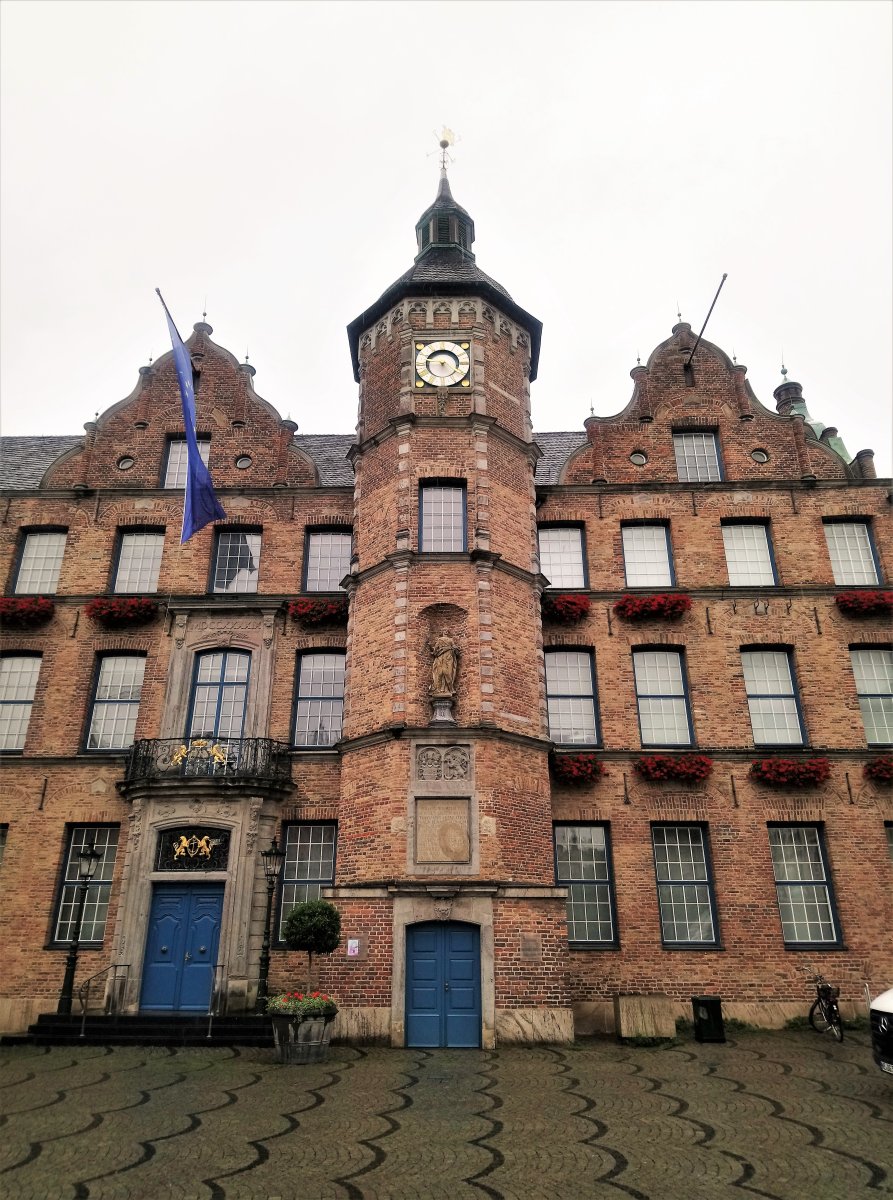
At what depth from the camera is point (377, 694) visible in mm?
16547

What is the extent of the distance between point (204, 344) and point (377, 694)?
12.0 m

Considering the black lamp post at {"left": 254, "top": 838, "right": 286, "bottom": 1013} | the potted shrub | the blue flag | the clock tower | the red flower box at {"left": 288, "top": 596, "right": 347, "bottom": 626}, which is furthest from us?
the red flower box at {"left": 288, "top": 596, "right": 347, "bottom": 626}

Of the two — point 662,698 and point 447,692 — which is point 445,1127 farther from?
point 662,698

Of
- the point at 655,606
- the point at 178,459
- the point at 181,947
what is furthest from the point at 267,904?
the point at 178,459

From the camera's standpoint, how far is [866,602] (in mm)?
18906

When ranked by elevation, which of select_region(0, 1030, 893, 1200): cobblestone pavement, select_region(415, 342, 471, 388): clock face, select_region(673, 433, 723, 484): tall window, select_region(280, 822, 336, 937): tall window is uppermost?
select_region(415, 342, 471, 388): clock face

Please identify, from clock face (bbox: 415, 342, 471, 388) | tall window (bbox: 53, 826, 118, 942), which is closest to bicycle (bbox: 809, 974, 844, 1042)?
tall window (bbox: 53, 826, 118, 942)

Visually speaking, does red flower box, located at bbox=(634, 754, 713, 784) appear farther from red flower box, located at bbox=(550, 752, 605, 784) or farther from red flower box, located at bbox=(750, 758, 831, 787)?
red flower box, located at bbox=(750, 758, 831, 787)

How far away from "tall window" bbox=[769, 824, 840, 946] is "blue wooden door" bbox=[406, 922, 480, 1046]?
270 inches

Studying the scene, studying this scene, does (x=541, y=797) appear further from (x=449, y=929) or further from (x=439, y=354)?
(x=439, y=354)

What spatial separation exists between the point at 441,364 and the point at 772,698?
10753mm

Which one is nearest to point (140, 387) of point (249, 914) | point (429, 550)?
point (429, 550)

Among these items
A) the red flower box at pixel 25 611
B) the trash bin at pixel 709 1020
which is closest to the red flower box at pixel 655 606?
the trash bin at pixel 709 1020

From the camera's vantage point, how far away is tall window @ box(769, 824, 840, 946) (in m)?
16.8
